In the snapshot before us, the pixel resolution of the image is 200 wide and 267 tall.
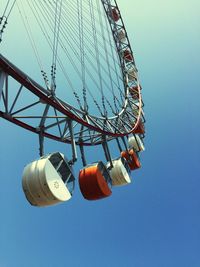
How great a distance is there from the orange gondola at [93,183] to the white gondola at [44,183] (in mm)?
2157

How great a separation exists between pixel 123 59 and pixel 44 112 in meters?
23.6

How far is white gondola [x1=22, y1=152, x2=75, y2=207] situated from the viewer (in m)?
7.46

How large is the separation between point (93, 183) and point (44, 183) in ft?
10.4

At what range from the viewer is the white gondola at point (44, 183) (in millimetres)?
7461

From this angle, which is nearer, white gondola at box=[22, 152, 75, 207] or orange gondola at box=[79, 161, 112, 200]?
white gondola at box=[22, 152, 75, 207]

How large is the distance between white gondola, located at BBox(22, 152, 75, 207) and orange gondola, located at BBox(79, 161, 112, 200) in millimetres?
2157

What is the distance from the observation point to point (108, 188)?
1102 centimetres

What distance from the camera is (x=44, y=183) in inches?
293

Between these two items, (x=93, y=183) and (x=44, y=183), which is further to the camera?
(x=93, y=183)

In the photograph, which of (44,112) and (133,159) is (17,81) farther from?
(133,159)

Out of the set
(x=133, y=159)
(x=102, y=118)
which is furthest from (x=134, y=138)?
(x=102, y=118)

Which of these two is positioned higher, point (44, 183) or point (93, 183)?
point (44, 183)

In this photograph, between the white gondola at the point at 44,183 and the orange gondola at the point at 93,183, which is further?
the orange gondola at the point at 93,183

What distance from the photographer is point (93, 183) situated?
1035cm
